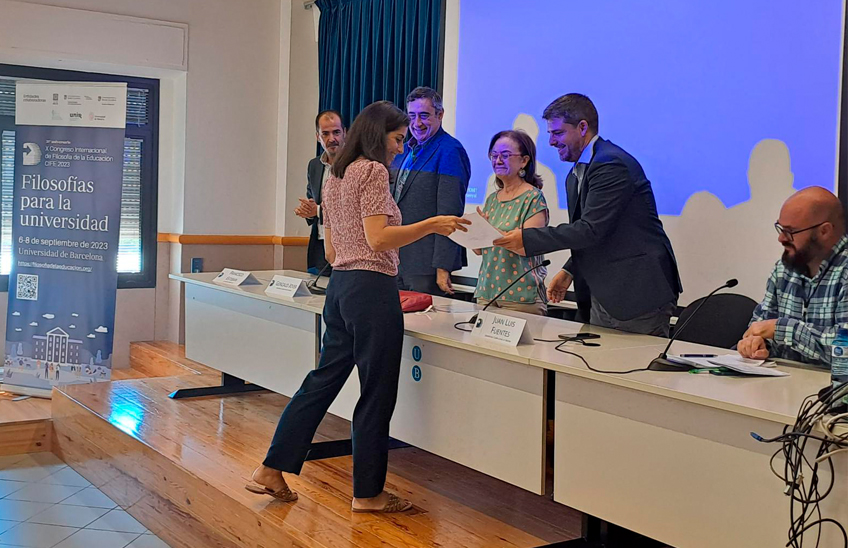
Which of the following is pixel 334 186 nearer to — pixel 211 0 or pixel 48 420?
pixel 48 420

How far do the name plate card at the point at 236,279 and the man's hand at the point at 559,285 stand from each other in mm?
1451

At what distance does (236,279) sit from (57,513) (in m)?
1.21

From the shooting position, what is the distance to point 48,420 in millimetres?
4422

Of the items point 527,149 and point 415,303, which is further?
point 527,149

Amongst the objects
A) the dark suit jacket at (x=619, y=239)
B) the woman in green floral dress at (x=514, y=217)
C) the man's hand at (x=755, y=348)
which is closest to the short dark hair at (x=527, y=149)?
the woman in green floral dress at (x=514, y=217)

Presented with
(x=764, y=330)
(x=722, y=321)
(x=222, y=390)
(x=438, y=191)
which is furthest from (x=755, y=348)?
(x=222, y=390)

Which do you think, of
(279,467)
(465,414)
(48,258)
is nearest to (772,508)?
(465,414)

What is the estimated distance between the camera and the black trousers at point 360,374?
249 centimetres

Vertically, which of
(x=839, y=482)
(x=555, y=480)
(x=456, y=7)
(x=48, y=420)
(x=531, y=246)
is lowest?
(x=48, y=420)

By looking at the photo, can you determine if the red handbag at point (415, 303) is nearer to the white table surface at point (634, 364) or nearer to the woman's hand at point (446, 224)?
the white table surface at point (634, 364)

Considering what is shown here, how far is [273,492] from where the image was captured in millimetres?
2682

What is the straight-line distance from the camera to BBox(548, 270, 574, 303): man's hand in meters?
3.13

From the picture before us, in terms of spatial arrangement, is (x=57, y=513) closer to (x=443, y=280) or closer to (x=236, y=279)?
(x=236, y=279)

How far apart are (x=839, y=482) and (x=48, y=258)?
4344mm
